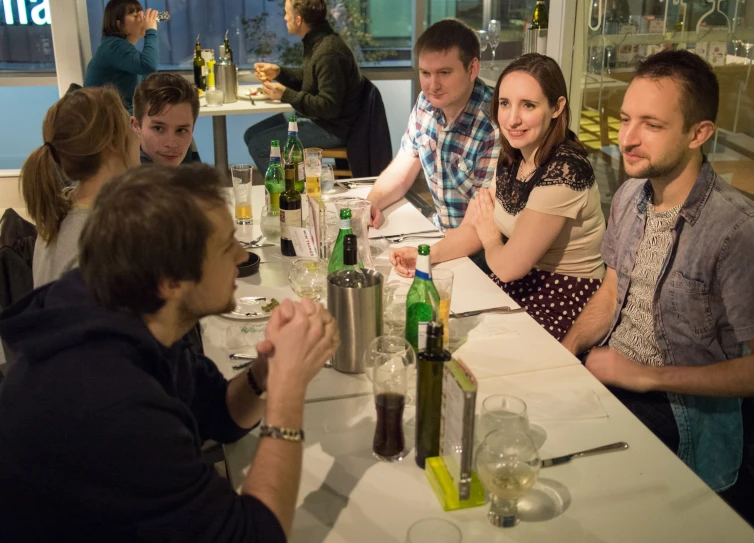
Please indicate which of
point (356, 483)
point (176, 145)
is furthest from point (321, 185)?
point (356, 483)

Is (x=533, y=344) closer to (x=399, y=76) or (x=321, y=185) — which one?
(x=321, y=185)

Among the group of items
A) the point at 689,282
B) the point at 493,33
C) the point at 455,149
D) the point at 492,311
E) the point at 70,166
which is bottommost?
the point at 492,311

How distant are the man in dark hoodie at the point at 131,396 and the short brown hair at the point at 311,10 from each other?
11.3 ft

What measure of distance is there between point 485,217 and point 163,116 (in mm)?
1172

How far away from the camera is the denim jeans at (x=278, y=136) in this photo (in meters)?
4.50

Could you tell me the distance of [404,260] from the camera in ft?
6.91

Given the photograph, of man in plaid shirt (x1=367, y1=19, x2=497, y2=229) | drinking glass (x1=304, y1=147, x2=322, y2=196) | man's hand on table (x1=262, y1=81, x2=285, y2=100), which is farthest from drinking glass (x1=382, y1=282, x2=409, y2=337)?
man's hand on table (x1=262, y1=81, x2=285, y2=100)

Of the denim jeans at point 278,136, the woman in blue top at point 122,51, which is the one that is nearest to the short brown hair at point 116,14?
the woman in blue top at point 122,51

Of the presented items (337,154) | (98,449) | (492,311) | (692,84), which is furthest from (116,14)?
(98,449)

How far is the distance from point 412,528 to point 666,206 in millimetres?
1110

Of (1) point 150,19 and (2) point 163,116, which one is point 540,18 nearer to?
(1) point 150,19

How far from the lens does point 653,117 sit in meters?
1.71

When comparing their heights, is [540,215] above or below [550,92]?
below

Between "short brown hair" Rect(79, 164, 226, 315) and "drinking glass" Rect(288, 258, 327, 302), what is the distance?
89 cm
